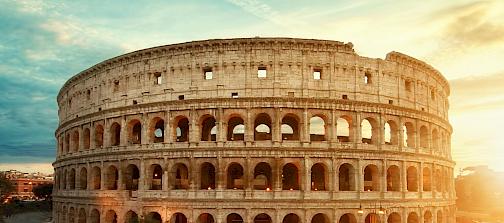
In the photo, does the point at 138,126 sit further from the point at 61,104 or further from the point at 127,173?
the point at 61,104

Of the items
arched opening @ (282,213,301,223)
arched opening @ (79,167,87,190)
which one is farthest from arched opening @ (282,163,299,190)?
arched opening @ (79,167,87,190)

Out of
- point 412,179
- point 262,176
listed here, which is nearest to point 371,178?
point 412,179

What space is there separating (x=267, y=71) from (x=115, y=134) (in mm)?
13860

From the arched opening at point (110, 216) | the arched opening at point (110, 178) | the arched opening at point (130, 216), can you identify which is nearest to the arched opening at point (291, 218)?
the arched opening at point (130, 216)

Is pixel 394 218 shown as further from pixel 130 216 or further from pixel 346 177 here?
pixel 130 216

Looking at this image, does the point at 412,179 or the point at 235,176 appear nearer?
the point at 235,176

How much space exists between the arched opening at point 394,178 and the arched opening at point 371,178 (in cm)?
143

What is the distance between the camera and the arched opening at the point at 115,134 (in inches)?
1497

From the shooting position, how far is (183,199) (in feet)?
109

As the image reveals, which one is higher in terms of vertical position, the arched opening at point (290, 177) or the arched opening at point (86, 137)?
the arched opening at point (86, 137)

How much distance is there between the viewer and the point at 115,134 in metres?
39.1

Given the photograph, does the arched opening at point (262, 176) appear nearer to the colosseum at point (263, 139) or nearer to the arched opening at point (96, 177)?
the colosseum at point (263, 139)

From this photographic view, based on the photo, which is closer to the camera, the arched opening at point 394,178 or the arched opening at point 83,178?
the arched opening at point 394,178

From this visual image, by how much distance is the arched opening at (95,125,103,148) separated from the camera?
130 feet
